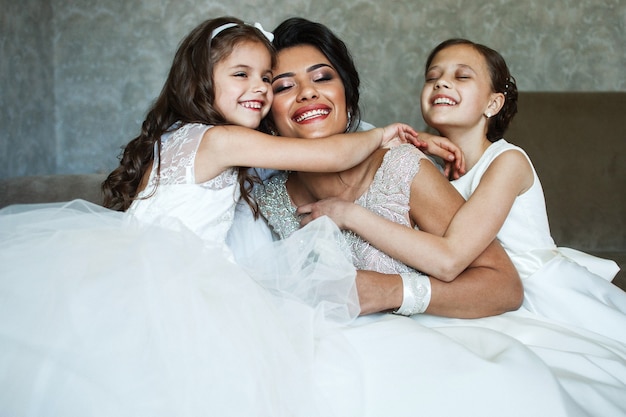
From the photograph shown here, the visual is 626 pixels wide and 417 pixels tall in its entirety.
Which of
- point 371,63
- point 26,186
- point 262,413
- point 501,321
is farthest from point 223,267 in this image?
point 371,63

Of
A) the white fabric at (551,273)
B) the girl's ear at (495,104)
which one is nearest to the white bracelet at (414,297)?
the white fabric at (551,273)

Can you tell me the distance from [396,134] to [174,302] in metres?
1.14

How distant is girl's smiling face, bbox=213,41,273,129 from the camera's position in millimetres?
2045

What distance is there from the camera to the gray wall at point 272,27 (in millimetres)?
4480

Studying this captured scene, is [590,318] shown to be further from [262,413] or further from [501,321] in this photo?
[262,413]

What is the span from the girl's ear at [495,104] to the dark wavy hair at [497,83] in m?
0.02

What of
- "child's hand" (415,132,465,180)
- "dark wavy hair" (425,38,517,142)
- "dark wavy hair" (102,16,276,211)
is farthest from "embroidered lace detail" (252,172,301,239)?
"dark wavy hair" (425,38,517,142)

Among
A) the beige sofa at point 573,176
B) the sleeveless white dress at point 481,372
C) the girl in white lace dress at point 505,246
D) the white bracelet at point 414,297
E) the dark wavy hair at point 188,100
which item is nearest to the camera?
the sleeveless white dress at point 481,372

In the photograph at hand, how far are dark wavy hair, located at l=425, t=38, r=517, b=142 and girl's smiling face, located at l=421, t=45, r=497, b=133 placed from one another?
24mm

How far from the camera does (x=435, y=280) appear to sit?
1708mm

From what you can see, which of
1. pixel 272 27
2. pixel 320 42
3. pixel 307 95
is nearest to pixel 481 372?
pixel 307 95

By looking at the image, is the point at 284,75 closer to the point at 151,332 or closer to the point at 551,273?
the point at 551,273

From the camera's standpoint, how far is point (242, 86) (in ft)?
6.71

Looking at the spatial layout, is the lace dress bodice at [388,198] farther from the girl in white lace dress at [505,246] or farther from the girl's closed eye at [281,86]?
the girl's closed eye at [281,86]
